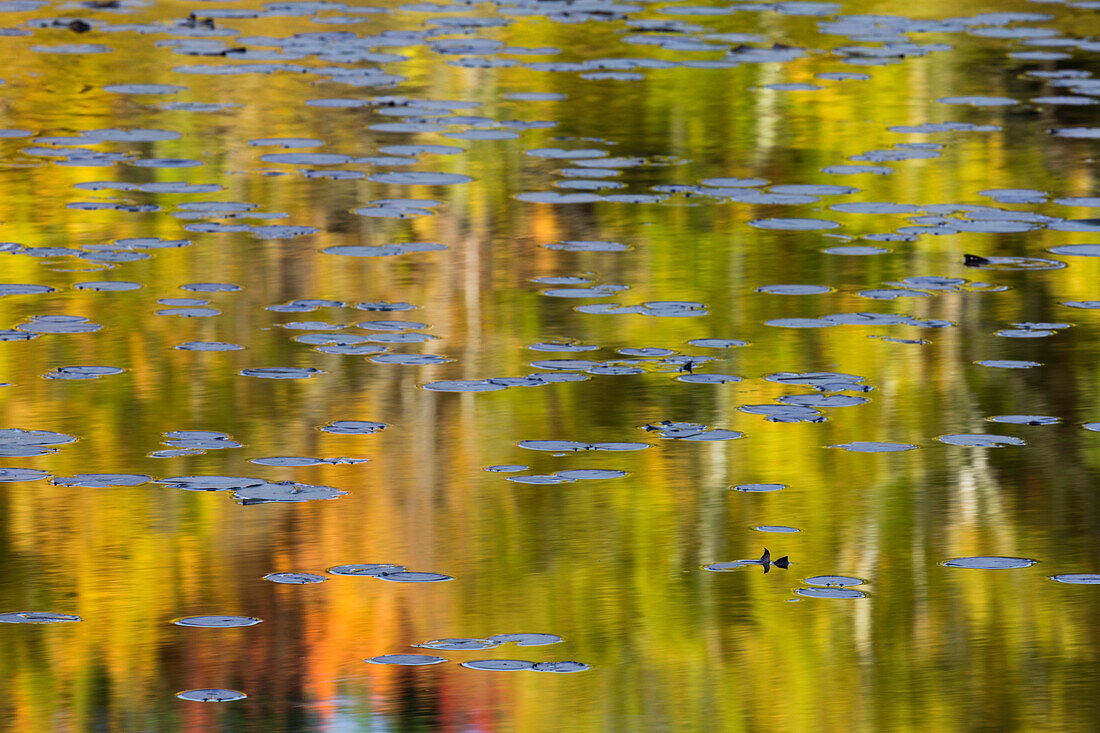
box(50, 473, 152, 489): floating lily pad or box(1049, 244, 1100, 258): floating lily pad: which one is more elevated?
box(1049, 244, 1100, 258): floating lily pad

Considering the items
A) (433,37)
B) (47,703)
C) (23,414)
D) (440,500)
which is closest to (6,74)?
(433,37)

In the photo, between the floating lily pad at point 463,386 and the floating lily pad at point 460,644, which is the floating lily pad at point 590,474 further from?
the floating lily pad at point 460,644

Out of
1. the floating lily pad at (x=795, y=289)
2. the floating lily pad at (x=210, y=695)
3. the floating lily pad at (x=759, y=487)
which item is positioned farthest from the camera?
the floating lily pad at (x=795, y=289)

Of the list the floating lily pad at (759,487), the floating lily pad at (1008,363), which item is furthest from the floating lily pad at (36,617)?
the floating lily pad at (1008,363)

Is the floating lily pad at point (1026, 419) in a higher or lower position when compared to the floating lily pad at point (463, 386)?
lower

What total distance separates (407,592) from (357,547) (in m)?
0.28

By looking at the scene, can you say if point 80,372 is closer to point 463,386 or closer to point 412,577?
point 463,386

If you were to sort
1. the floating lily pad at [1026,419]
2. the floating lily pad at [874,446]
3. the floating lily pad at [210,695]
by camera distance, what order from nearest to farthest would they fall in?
the floating lily pad at [210,695], the floating lily pad at [874,446], the floating lily pad at [1026,419]

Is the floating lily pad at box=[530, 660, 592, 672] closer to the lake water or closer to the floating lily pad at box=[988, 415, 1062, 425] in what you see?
the lake water

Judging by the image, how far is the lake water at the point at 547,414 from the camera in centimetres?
380

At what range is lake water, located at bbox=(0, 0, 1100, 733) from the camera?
3.80m

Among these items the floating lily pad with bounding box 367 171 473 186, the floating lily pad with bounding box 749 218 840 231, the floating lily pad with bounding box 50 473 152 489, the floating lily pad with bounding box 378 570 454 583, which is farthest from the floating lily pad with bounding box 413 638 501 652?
the floating lily pad with bounding box 367 171 473 186

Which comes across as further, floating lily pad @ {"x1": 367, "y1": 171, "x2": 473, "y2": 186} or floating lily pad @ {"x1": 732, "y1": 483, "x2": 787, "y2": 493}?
floating lily pad @ {"x1": 367, "y1": 171, "x2": 473, "y2": 186}

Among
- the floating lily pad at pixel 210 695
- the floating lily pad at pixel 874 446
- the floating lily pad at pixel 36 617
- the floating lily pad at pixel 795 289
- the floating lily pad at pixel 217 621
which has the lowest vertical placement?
the floating lily pad at pixel 210 695
